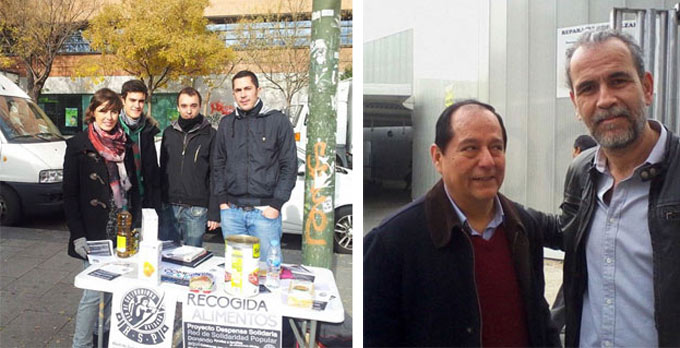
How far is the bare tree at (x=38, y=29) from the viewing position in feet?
8.30

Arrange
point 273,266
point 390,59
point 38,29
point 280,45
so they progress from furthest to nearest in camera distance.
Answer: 1. point 38,29
2. point 280,45
3. point 273,266
4. point 390,59

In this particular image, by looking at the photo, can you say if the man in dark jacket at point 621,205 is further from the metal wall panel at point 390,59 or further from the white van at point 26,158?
the white van at point 26,158

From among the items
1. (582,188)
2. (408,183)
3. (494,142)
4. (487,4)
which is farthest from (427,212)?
(487,4)

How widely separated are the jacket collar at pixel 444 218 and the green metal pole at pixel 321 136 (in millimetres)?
742

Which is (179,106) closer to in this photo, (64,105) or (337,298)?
(64,105)

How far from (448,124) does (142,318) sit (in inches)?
61.3

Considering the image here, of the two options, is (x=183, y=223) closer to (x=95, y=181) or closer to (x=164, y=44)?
(x=95, y=181)

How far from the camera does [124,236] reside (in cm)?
246

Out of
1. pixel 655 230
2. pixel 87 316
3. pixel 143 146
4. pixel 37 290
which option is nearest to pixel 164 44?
pixel 143 146

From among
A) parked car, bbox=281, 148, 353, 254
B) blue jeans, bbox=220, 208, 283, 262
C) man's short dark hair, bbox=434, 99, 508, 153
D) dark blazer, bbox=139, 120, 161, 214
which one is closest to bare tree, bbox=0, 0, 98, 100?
dark blazer, bbox=139, 120, 161, 214

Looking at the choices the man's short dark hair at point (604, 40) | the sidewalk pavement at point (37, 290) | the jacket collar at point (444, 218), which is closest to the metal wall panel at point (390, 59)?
the jacket collar at point (444, 218)

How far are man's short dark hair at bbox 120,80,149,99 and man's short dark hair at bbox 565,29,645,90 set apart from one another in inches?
73.4

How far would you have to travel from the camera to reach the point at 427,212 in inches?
71.4

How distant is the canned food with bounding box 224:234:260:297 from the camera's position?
2.08 m
